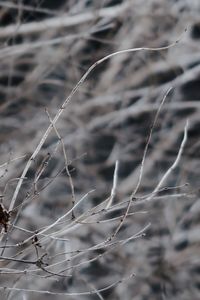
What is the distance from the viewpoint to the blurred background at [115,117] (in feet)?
17.6

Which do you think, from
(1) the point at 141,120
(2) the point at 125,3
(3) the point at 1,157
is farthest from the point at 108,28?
(3) the point at 1,157

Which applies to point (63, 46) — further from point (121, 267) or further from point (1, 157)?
point (121, 267)

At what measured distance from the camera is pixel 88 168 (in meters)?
5.79

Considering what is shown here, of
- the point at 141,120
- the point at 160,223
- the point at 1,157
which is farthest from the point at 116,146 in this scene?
the point at 1,157

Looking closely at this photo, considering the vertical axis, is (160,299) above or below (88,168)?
below

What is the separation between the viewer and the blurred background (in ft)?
17.6

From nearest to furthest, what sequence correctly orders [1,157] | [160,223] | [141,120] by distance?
[1,157]
[160,223]
[141,120]

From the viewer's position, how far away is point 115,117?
579cm

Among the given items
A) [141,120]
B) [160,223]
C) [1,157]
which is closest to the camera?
Answer: [1,157]

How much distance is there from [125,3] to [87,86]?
55 centimetres

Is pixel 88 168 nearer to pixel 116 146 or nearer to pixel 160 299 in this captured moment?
pixel 116 146

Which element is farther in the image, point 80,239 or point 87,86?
point 87,86

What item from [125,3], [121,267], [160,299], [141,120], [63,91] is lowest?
[160,299]

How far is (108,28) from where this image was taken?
5.65m
